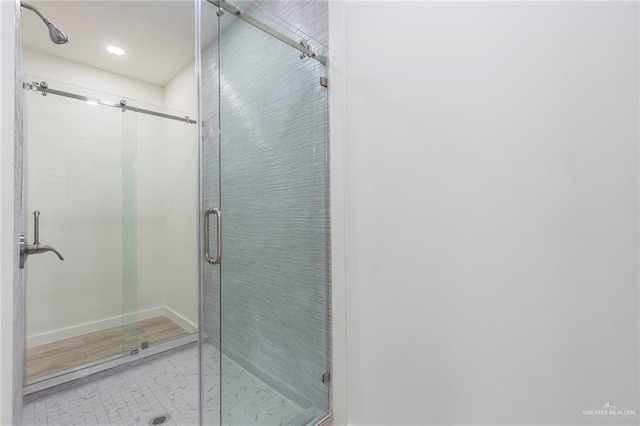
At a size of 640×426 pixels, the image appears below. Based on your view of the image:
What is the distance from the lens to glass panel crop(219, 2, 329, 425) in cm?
120

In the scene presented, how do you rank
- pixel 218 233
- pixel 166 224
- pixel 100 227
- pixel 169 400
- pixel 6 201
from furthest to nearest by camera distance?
pixel 166 224 → pixel 100 227 → pixel 169 400 → pixel 218 233 → pixel 6 201

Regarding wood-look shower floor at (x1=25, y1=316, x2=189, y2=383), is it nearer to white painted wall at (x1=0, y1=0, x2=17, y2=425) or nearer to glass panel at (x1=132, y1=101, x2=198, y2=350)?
glass panel at (x1=132, y1=101, x2=198, y2=350)

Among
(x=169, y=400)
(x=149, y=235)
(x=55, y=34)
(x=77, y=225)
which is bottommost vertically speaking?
(x=169, y=400)

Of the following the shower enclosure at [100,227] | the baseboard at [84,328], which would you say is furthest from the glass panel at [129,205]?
the baseboard at [84,328]

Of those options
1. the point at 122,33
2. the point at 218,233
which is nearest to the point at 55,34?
the point at 218,233


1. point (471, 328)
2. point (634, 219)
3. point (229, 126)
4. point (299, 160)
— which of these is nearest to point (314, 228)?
point (299, 160)

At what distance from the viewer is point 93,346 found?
2252 millimetres

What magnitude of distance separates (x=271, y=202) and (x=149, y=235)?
Result: 1918 mm

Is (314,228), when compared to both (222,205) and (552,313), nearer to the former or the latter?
(222,205)

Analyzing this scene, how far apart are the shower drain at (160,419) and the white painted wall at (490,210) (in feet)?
3.17

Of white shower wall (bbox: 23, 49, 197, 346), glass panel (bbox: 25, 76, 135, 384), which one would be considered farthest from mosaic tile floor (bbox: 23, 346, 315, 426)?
white shower wall (bbox: 23, 49, 197, 346)

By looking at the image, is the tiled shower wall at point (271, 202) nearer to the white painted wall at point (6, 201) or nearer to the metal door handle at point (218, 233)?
the metal door handle at point (218, 233)

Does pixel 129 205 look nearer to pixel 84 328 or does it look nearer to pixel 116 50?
pixel 84 328

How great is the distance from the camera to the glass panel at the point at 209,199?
1.11 meters
